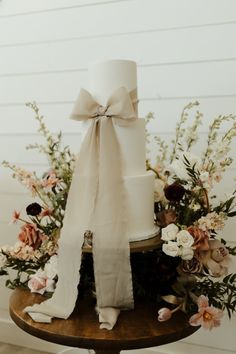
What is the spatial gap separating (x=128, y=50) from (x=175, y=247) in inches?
38.7

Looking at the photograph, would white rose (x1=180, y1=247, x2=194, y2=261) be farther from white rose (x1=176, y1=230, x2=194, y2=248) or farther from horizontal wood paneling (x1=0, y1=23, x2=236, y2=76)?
horizontal wood paneling (x1=0, y1=23, x2=236, y2=76)

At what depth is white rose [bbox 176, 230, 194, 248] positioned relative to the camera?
1014 mm

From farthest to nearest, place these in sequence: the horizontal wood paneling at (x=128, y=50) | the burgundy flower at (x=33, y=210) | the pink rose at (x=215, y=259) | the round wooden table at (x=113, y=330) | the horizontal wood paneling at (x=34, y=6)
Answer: the horizontal wood paneling at (x=34, y=6)
the horizontal wood paneling at (x=128, y=50)
the burgundy flower at (x=33, y=210)
the pink rose at (x=215, y=259)
the round wooden table at (x=113, y=330)

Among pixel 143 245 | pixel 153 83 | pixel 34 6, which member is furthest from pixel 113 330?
pixel 34 6

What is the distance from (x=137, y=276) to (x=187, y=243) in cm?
23

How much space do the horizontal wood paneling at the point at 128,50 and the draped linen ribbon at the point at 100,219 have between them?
22.7 inches

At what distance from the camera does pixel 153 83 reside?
1643 mm

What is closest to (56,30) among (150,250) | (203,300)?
(150,250)

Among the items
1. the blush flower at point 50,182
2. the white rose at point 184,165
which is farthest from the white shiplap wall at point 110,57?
the blush flower at point 50,182

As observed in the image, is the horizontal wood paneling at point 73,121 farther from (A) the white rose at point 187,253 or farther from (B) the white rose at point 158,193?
(A) the white rose at point 187,253

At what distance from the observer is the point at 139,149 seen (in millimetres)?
1150

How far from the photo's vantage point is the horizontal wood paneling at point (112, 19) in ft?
5.05

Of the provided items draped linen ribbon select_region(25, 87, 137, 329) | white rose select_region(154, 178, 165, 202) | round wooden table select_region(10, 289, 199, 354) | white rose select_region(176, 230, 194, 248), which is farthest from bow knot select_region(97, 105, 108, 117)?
round wooden table select_region(10, 289, 199, 354)

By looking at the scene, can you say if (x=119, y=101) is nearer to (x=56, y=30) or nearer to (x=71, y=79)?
(x=71, y=79)
